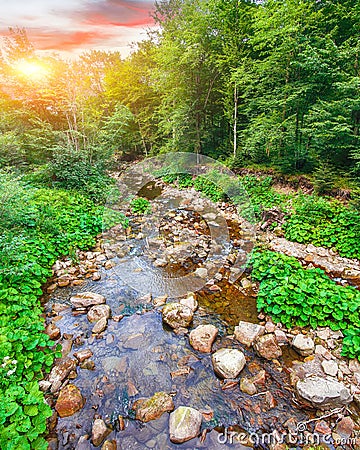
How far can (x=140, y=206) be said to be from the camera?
34.6ft

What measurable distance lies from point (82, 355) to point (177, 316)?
170 centimetres

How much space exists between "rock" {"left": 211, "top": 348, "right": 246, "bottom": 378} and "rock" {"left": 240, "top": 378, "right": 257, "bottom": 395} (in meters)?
0.13

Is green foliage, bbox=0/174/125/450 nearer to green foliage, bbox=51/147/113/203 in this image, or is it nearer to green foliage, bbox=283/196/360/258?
green foliage, bbox=51/147/113/203

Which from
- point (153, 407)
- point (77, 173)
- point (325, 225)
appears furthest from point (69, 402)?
point (77, 173)

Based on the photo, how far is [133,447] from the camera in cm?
259

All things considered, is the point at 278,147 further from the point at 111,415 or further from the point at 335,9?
the point at 111,415

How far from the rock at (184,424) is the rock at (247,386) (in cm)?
71

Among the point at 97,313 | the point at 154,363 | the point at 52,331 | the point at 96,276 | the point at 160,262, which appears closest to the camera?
the point at 154,363

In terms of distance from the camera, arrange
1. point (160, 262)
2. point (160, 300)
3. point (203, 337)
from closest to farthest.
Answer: point (203, 337) → point (160, 300) → point (160, 262)

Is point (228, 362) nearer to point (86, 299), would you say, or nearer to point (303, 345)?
point (303, 345)

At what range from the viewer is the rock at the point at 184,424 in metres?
2.64

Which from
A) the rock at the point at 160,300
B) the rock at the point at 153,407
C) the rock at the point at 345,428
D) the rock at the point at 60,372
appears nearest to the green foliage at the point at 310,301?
the rock at the point at 345,428

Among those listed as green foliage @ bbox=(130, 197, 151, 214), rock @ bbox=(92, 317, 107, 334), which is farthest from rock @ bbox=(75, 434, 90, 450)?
green foliage @ bbox=(130, 197, 151, 214)

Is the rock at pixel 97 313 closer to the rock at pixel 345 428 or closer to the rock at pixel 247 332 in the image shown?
the rock at pixel 247 332
